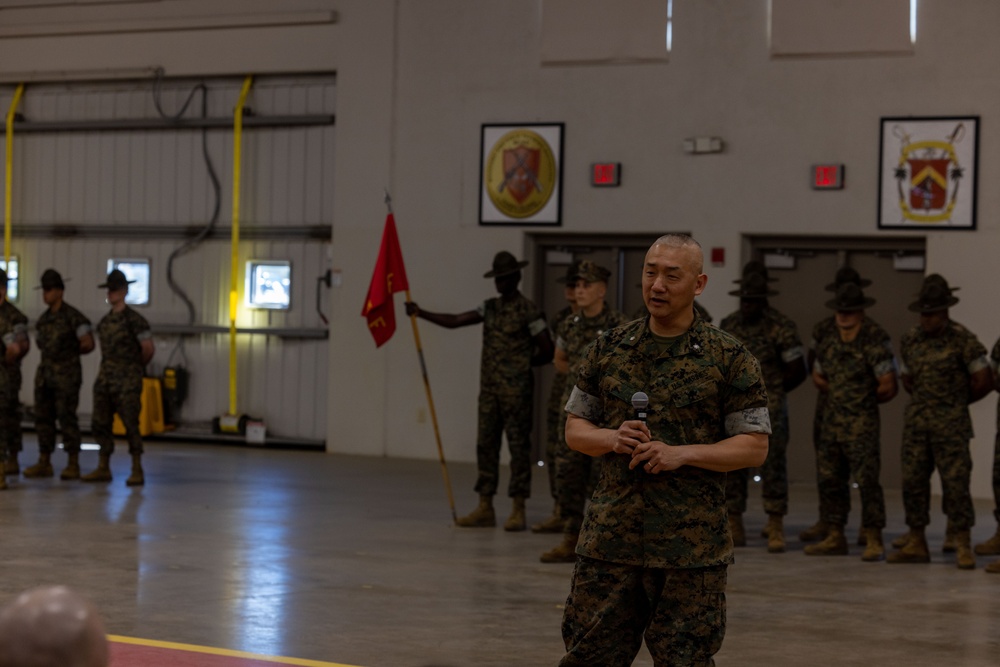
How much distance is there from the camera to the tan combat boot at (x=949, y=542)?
878 cm

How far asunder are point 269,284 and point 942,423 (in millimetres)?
8750

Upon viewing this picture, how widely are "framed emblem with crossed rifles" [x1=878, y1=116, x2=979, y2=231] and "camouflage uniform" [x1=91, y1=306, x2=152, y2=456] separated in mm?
6713

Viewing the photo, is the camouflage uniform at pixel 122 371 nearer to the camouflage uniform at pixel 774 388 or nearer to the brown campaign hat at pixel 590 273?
the brown campaign hat at pixel 590 273

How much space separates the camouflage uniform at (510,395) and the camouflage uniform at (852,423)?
204 cm

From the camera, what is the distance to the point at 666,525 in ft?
13.3

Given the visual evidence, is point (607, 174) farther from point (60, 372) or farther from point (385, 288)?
point (60, 372)

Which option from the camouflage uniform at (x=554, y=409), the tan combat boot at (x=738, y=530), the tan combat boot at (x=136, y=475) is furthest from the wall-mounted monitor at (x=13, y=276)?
the tan combat boot at (x=738, y=530)

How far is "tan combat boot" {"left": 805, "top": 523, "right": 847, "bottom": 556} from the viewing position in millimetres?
8977

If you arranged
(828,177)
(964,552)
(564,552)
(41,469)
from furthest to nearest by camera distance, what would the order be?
(828,177), (41,469), (964,552), (564,552)

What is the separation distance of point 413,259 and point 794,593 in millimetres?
7638

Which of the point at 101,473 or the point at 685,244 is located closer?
the point at 685,244

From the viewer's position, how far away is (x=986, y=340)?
40.0ft

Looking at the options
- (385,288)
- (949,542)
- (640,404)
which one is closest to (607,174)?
(385,288)

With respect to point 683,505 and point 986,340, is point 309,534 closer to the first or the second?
point 683,505
